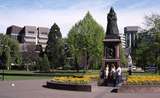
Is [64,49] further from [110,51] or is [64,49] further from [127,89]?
[127,89]

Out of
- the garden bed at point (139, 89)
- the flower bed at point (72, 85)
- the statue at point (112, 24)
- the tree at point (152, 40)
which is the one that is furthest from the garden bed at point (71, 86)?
the tree at point (152, 40)

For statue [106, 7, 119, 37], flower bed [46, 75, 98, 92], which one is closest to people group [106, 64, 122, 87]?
flower bed [46, 75, 98, 92]

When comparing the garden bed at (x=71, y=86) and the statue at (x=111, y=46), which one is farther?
the statue at (x=111, y=46)

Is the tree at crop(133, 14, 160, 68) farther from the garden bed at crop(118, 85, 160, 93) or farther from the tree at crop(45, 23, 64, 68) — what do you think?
the tree at crop(45, 23, 64, 68)

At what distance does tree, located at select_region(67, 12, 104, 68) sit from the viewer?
76.5m

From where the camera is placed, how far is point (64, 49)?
109 m

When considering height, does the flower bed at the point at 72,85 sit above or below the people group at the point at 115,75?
below

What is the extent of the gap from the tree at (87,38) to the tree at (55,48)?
90.6ft

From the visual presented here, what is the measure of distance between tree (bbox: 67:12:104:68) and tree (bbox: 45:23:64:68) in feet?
90.6

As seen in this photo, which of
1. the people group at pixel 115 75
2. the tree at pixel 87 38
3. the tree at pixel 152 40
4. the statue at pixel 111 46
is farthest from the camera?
the tree at pixel 87 38

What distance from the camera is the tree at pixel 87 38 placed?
76500mm

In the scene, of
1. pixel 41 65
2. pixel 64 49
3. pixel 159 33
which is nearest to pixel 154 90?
pixel 159 33

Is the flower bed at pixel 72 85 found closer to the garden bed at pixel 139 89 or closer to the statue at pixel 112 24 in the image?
the garden bed at pixel 139 89

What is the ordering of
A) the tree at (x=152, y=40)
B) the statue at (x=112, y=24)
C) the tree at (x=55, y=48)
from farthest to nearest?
the tree at (x=55, y=48), the tree at (x=152, y=40), the statue at (x=112, y=24)
